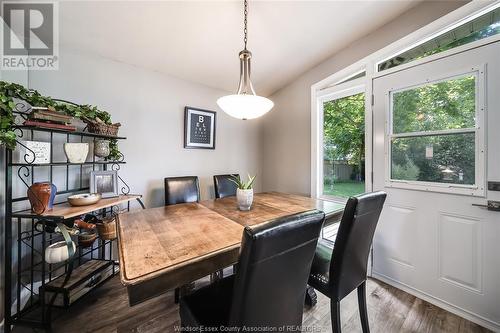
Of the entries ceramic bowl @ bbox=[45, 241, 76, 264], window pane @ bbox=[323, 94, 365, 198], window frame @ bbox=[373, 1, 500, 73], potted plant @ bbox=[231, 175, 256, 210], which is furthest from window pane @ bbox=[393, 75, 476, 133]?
ceramic bowl @ bbox=[45, 241, 76, 264]

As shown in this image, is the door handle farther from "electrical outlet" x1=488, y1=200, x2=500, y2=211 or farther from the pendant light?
the pendant light

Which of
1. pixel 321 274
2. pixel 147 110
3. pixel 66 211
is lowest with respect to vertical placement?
pixel 321 274

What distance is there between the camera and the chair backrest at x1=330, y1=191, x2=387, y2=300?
1.13 m

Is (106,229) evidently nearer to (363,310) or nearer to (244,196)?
(244,196)

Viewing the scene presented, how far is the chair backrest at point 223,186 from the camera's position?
2697mm

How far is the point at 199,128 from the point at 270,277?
2508 mm

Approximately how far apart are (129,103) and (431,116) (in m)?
3.09

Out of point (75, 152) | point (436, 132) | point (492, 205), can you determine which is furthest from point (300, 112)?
point (75, 152)

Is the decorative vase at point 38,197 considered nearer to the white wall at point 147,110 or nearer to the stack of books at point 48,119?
the stack of books at point 48,119

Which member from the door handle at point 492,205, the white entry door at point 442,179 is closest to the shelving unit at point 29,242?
the white entry door at point 442,179

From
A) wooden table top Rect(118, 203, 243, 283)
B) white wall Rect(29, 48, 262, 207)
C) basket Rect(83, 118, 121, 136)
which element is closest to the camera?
wooden table top Rect(118, 203, 243, 283)

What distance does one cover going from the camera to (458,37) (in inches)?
65.4

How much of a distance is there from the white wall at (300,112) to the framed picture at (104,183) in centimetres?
235

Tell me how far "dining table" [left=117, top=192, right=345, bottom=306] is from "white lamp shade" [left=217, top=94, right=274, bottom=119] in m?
0.83
